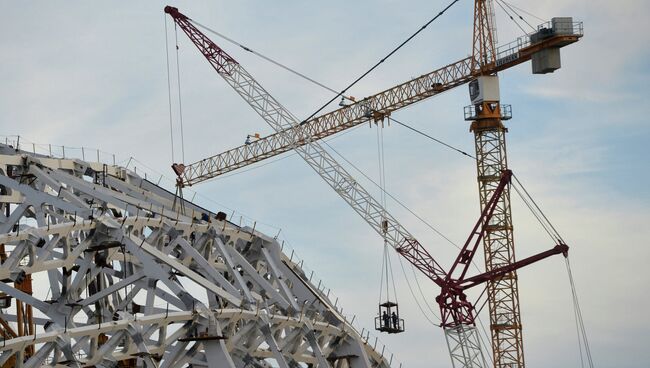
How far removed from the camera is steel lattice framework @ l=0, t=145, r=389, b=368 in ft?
238

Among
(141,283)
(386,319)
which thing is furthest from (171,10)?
(141,283)

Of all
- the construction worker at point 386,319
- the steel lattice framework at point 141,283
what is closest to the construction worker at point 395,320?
the construction worker at point 386,319

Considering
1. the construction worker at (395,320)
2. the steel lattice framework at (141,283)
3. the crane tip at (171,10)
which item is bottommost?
the steel lattice framework at (141,283)

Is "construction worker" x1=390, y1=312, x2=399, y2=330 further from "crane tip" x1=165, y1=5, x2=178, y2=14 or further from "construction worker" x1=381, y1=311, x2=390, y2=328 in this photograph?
"crane tip" x1=165, y1=5, x2=178, y2=14

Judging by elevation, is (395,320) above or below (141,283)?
above

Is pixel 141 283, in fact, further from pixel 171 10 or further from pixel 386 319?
pixel 171 10

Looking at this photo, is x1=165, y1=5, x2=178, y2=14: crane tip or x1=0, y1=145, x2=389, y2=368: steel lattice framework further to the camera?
x1=165, y1=5, x2=178, y2=14: crane tip

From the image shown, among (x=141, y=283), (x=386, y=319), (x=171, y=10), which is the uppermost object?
(x=171, y=10)

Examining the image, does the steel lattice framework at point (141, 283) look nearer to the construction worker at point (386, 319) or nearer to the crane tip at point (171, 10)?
the construction worker at point (386, 319)

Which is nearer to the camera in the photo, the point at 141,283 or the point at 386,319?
the point at 141,283

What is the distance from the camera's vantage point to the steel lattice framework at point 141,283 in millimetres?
72688

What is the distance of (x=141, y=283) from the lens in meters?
82.8

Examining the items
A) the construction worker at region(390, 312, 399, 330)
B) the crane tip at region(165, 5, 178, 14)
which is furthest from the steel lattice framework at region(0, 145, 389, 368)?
the crane tip at region(165, 5, 178, 14)

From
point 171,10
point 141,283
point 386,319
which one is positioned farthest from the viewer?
point 171,10
